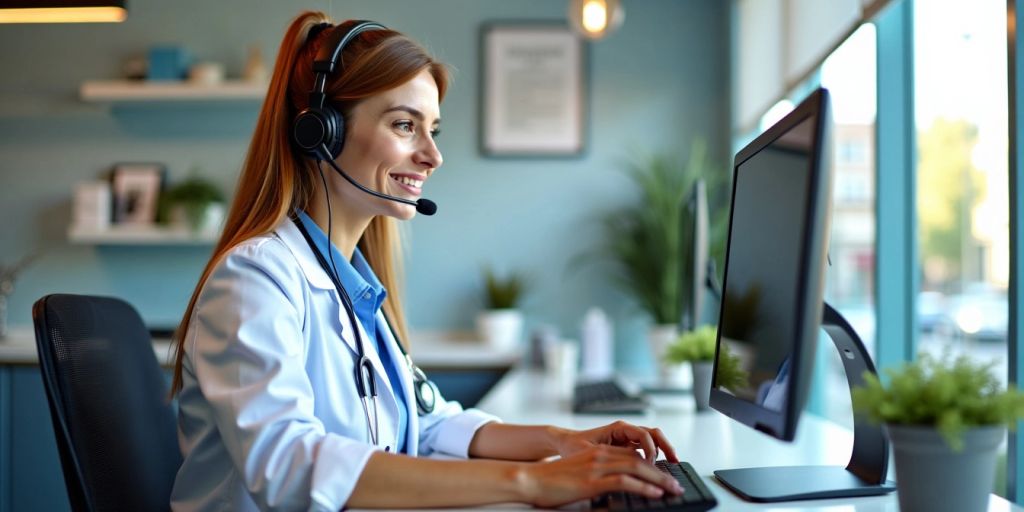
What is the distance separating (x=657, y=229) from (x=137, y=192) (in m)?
2.29

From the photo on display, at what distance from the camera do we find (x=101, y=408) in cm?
121

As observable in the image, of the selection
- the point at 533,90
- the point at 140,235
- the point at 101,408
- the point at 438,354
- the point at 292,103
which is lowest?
the point at 438,354

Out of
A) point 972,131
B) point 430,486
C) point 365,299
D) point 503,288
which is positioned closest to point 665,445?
point 430,486

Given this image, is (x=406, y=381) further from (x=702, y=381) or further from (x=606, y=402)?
(x=702, y=381)

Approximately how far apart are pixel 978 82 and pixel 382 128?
187 centimetres

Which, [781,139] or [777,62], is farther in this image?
[777,62]

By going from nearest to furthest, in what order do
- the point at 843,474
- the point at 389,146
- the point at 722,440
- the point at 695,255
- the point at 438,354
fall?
1. the point at 843,474
2. the point at 389,146
3. the point at 722,440
4. the point at 695,255
5. the point at 438,354

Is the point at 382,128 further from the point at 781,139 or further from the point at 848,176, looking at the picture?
the point at 848,176

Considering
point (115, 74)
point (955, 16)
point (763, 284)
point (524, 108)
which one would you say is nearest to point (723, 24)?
point (524, 108)

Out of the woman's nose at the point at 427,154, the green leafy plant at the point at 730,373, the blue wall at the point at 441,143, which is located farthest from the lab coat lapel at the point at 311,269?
the blue wall at the point at 441,143

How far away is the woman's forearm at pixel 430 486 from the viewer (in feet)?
3.11

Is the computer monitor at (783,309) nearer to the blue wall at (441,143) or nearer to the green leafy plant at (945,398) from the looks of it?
the green leafy plant at (945,398)

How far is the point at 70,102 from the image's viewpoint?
389 cm

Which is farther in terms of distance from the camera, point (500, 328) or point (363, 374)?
point (500, 328)
